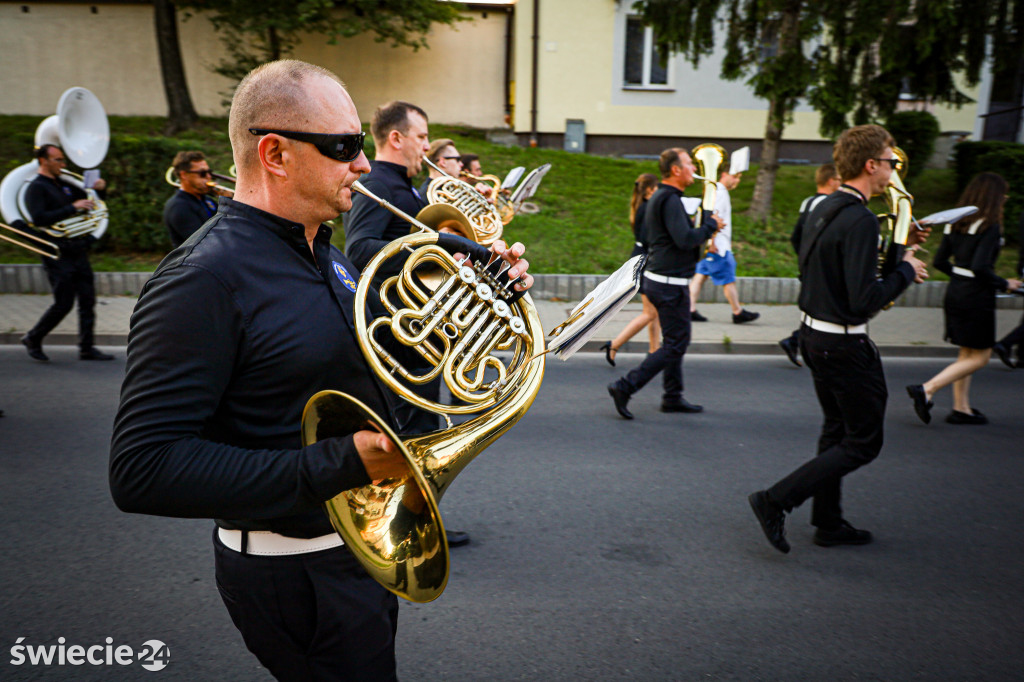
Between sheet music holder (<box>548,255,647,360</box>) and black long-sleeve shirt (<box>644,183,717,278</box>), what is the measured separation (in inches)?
142

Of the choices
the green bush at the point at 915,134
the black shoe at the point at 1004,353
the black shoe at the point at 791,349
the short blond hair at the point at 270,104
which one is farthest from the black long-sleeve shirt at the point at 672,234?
the green bush at the point at 915,134

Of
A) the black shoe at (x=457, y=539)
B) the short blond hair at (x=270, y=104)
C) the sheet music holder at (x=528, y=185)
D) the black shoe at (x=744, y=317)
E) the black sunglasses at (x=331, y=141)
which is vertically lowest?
the black shoe at (x=457, y=539)

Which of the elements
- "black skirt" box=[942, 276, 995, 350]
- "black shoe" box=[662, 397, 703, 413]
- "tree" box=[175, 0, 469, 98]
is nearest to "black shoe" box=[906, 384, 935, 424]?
"black skirt" box=[942, 276, 995, 350]

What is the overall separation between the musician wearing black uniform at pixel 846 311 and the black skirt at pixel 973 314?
2445 millimetres

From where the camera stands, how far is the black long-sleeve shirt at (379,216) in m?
3.39

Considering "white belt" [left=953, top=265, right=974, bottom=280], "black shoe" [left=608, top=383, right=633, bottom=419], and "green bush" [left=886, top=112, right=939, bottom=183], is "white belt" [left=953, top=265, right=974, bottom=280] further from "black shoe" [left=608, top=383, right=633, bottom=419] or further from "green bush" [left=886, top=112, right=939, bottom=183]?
"green bush" [left=886, top=112, right=939, bottom=183]

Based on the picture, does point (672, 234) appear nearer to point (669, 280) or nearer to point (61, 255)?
point (669, 280)

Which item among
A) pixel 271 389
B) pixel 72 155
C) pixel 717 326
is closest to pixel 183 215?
pixel 72 155

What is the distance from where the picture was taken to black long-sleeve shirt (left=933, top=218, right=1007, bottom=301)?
5.60 metres

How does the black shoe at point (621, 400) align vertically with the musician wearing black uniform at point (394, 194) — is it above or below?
below

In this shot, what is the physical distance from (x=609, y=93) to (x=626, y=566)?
53.4ft

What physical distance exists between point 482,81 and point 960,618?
58.1 feet

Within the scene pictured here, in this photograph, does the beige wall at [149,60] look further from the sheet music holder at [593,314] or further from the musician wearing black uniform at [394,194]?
the sheet music holder at [593,314]

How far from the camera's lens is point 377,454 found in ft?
4.45
